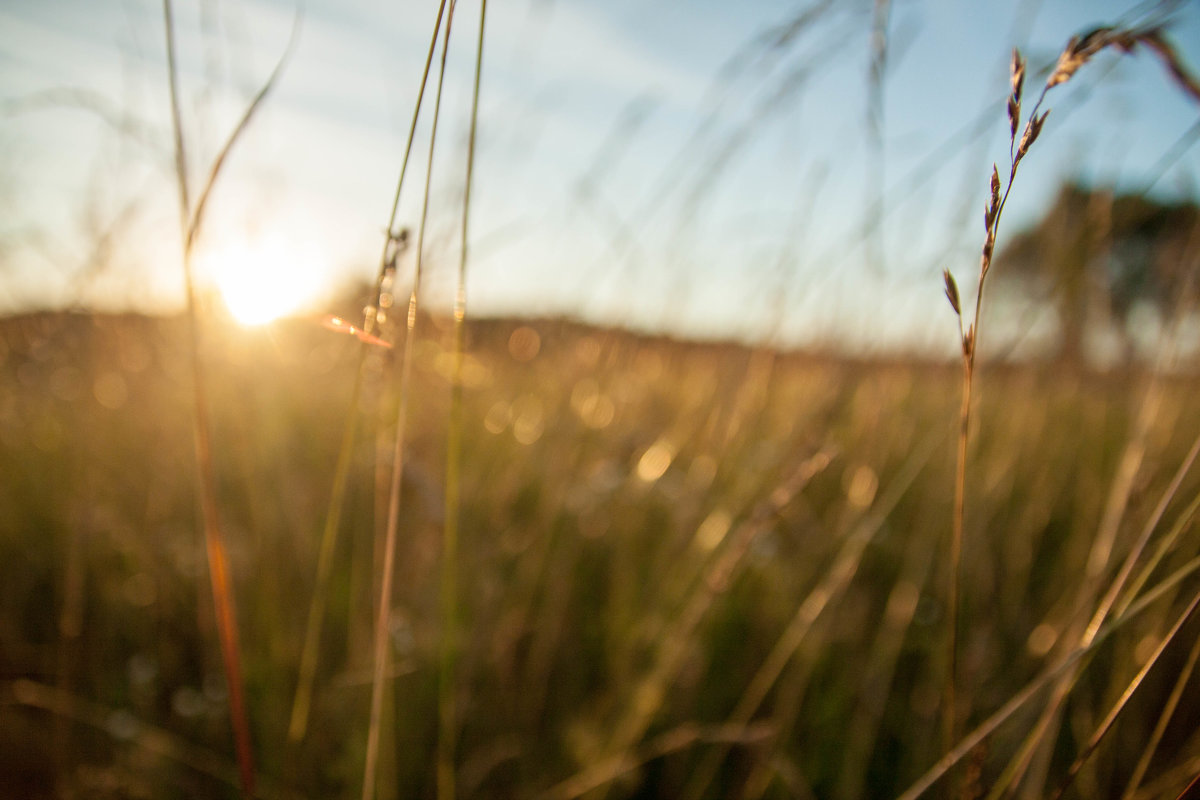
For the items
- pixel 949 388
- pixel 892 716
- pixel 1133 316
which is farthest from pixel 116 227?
pixel 949 388

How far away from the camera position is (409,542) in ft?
3.31

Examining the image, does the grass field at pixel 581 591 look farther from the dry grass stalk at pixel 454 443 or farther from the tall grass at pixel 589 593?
the dry grass stalk at pixel 454 443

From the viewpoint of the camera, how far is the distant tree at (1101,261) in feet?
2.11

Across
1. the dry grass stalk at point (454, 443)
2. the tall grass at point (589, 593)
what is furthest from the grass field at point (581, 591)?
the dry grass stalk at point (454, 443)

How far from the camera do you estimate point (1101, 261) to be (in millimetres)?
1106

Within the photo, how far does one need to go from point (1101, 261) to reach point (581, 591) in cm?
107

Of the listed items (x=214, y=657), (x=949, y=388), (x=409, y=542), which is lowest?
(x=214, y=657)

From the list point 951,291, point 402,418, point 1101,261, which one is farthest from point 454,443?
point 1101,261

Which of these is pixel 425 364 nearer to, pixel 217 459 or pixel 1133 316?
pixel 217 459

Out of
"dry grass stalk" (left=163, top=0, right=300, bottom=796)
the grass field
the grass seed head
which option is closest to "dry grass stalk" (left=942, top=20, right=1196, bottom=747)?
the grass seed head

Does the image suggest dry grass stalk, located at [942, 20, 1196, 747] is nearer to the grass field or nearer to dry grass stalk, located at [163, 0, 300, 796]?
the grass field

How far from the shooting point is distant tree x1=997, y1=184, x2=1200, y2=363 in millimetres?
645

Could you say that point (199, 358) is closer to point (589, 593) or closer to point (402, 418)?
point (402, 418)

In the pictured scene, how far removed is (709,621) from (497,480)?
477 millimetres
